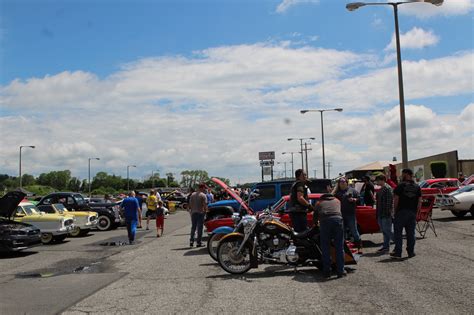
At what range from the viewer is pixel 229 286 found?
8297 mm

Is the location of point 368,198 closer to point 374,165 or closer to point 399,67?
point 399,67

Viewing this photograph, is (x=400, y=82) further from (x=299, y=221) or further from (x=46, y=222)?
(x=46, y=222)

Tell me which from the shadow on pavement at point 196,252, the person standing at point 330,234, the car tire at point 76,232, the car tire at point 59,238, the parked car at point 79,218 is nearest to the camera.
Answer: the person standing at point 330,234

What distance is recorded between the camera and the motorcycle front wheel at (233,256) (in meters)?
9.34

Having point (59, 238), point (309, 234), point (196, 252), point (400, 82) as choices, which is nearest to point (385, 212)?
point (309, 234)

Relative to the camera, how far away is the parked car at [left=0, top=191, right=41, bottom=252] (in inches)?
530

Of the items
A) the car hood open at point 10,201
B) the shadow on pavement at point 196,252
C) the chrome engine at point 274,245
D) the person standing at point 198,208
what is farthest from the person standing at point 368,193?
the car hood open at point 10,201

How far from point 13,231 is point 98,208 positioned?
10.2m

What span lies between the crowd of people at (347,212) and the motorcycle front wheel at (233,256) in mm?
1397

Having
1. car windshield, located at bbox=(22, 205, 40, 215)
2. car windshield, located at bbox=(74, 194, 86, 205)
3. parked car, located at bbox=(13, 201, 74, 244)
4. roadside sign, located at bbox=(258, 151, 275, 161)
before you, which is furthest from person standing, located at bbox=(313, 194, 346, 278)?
roadside sign, located at bbox=(258, 151, 275, 161)

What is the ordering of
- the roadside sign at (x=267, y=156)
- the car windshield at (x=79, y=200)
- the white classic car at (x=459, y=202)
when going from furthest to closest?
1. the roadside sign at (x=267, y=156)
2. the car windshield at (x=79, y=200)
3. the white classic car at (x=459, y=202)

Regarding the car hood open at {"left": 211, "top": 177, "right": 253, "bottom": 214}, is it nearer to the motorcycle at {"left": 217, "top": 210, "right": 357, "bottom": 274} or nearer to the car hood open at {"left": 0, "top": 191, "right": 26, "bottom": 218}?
the motorcycle at {"left": 217, "top": 210, "right": 357, "bottom": 274}

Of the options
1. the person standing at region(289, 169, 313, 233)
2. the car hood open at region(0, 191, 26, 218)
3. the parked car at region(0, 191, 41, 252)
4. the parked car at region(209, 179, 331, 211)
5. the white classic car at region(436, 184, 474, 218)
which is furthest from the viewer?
the white classic car at region(436, 184, 474, 218)

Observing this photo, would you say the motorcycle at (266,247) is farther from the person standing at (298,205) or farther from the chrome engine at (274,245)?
the person standing at (298,205)
